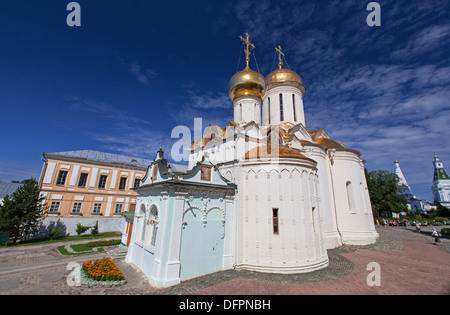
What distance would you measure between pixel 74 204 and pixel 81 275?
15.2 meters

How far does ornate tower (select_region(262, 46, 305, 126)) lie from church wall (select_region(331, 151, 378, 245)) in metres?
5.33

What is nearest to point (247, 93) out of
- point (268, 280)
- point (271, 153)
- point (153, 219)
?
point (271, 153)

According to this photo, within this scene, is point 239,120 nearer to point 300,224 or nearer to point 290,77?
point 290,77

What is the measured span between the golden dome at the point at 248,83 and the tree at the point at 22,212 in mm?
20329

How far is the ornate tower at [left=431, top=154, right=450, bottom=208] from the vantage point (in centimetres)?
7562

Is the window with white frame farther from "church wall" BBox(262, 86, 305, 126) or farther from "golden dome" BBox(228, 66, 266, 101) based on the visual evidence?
"church wall" BBox(262, 86, 305, 126)

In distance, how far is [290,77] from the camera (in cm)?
1930

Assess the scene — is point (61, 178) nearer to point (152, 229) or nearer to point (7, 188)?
point (7, 188)

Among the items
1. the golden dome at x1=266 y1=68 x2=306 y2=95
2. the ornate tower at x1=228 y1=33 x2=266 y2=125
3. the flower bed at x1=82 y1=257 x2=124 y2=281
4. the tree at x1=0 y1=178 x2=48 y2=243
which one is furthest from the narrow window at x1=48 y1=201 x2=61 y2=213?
the golden dome at x1=266 y1=68 x2=306 y2=95

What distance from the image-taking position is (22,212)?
650 inches

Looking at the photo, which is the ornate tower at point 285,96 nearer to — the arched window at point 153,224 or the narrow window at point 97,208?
the arched window at point 153,224

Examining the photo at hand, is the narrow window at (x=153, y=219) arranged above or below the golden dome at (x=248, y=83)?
below

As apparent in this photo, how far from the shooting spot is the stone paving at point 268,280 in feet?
24.0

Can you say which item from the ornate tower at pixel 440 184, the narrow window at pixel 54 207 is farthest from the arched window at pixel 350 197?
the ornate tower at pixel 440 184
